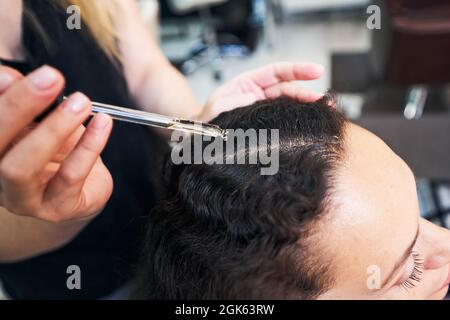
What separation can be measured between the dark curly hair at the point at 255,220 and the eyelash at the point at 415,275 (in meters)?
0.14

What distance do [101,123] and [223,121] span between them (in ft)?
0.90

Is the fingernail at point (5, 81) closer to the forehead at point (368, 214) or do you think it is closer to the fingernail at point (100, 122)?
the fingernail at point (100, 122)

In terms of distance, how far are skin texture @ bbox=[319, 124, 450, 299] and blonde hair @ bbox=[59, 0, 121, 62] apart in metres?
0.52

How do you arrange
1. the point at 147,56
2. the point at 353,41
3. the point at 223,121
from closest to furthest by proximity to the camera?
1. the point at 223,121
2. the point at 147,56
3. the point at 353,41

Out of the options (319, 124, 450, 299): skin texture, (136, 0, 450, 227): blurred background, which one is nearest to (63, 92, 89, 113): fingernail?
(319, 124, 450, 299): skin texture

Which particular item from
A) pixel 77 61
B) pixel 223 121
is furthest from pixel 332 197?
pixel 77 61

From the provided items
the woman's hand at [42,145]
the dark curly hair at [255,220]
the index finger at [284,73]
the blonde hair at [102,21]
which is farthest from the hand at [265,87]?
the woman's hand at [42,145]

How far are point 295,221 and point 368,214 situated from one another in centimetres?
11

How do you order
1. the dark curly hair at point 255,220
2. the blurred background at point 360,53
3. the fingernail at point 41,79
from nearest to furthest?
1. the fingernail at point 41,79
2. the dark curly hair at point 255,220
3. the blurred background at point 360,53

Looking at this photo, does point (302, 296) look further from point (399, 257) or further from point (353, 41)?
point (353, 41)

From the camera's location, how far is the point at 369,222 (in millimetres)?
610

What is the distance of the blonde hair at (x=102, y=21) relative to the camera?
0.84 m

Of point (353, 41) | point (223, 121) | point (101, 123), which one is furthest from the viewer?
point (353, 41)

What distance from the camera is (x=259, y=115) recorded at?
0.68 m
